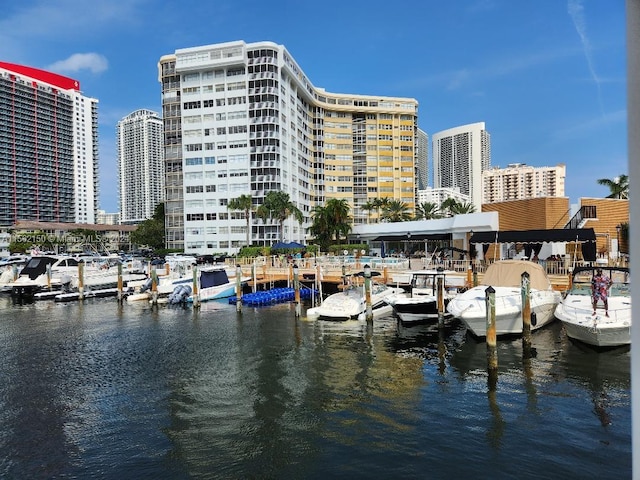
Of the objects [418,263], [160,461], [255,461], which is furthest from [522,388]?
[418,263]

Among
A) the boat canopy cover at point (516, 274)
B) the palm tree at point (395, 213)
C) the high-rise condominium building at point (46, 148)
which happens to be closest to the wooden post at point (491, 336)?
the boat canopy cover at point (516, 274)

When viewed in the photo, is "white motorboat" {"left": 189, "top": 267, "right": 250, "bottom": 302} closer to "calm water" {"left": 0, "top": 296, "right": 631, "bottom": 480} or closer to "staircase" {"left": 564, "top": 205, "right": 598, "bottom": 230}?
"calm water" {"left": 0, "top": 296, "right": 631, "bottom": 480}

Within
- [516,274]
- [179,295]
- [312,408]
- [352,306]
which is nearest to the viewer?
[312,408]

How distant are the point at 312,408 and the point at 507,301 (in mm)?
Result: 13772

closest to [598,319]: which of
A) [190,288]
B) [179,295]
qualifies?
[179,295]

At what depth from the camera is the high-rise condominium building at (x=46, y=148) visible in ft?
534

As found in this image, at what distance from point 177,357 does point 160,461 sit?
10873 mm

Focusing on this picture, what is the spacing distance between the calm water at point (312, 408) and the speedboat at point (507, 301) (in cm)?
118

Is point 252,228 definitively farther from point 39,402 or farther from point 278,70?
point 39,402

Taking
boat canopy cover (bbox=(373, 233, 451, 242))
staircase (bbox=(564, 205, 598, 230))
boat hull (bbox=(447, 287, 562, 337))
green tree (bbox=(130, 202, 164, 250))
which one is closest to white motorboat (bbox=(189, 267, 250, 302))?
boat canopy cover (bbox=(373, 233, 451, 242))

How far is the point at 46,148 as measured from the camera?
175 meters

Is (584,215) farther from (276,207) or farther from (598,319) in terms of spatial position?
(276,207)

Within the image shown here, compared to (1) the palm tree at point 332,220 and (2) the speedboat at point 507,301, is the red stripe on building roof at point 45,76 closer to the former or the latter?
(1) the palm tree at point 332,220

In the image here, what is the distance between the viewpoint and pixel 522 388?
57.0ft
